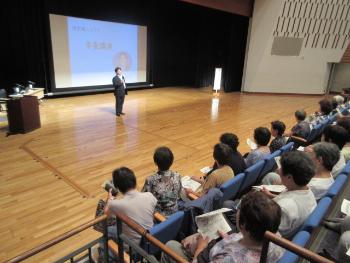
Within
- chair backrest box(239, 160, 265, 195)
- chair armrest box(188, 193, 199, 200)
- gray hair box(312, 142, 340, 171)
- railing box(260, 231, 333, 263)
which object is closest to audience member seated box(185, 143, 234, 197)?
chair armrest box(188, 193, 199, 200)

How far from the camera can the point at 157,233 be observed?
1.66 metres

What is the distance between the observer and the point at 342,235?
1.77m

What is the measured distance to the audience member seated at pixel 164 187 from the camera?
2162 mm

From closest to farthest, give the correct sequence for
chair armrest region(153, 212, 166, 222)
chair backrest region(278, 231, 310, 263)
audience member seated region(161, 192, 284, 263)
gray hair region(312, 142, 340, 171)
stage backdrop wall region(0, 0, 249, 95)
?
1. audience member seated region(161, 192, 284, 263)
2. chair backrest region(278, 231, 310, 263)
3. chair armrest region(153, 212, 166, 222)
4. gray hair region(312, 142, 340, 171)
5. stage backdrop wall region(0, 0, 249, 95)

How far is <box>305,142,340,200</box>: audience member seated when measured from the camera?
2115mm

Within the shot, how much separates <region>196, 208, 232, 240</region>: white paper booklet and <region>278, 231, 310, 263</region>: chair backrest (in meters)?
0.31

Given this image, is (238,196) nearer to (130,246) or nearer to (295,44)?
(130,246)

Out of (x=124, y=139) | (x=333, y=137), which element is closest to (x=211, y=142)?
(x=124, y=139)

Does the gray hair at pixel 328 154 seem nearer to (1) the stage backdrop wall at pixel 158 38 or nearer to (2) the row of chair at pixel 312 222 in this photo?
(2) the row of chair at pixel 312 222

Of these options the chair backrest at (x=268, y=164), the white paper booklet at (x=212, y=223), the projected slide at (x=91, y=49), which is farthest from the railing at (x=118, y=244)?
the projected slide at (x=91, y=49)

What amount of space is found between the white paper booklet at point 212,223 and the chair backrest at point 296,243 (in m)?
0.31

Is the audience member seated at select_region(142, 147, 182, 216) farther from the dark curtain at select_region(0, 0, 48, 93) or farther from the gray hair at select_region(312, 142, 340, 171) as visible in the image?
the dark curtain at select_region(0, 0, 48, 93)

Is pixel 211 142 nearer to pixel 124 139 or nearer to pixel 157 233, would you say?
pixel 124 139

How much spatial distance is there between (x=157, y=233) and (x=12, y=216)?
6.42 ft
